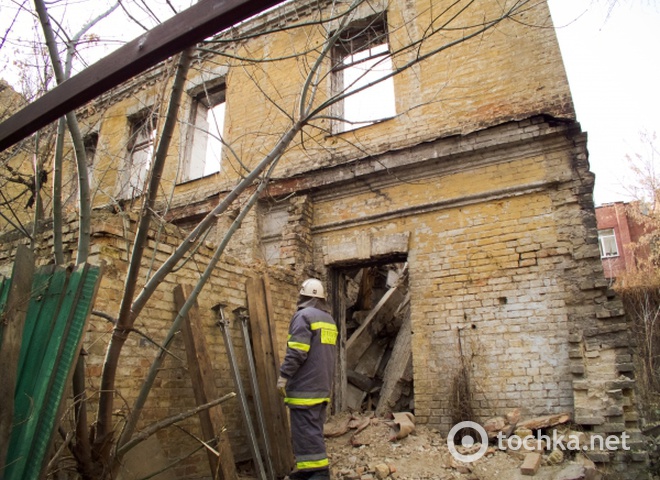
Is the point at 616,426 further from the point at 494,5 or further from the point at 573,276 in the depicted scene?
the point at 494,5

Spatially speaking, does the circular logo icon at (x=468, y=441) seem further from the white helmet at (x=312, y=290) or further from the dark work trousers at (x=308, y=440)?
the white helmet at (x=312, y=290)

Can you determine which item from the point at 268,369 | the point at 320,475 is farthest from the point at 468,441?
the point at 268,369

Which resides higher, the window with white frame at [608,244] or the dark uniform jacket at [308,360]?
the window with white frame at [608,244]

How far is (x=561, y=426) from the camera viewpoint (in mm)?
4582

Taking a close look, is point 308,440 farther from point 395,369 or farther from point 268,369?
point 395,369

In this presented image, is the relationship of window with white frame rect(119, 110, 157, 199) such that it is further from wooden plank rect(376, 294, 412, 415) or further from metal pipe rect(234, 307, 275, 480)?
wooden plank rect(376, 294, 412, 415)

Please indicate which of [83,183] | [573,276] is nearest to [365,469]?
[573,276]

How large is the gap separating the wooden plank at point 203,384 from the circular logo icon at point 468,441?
2.32 metres

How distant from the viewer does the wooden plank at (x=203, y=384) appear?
3928 millimetres

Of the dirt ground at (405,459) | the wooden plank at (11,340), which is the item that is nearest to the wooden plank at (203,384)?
the dirt ground at (405,459)

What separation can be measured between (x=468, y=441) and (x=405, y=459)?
0.88 metres

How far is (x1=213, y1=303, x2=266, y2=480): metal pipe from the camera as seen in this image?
4.21m

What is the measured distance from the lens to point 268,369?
195 inches

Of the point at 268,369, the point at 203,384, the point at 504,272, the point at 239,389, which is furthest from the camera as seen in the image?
the point at 504,272
